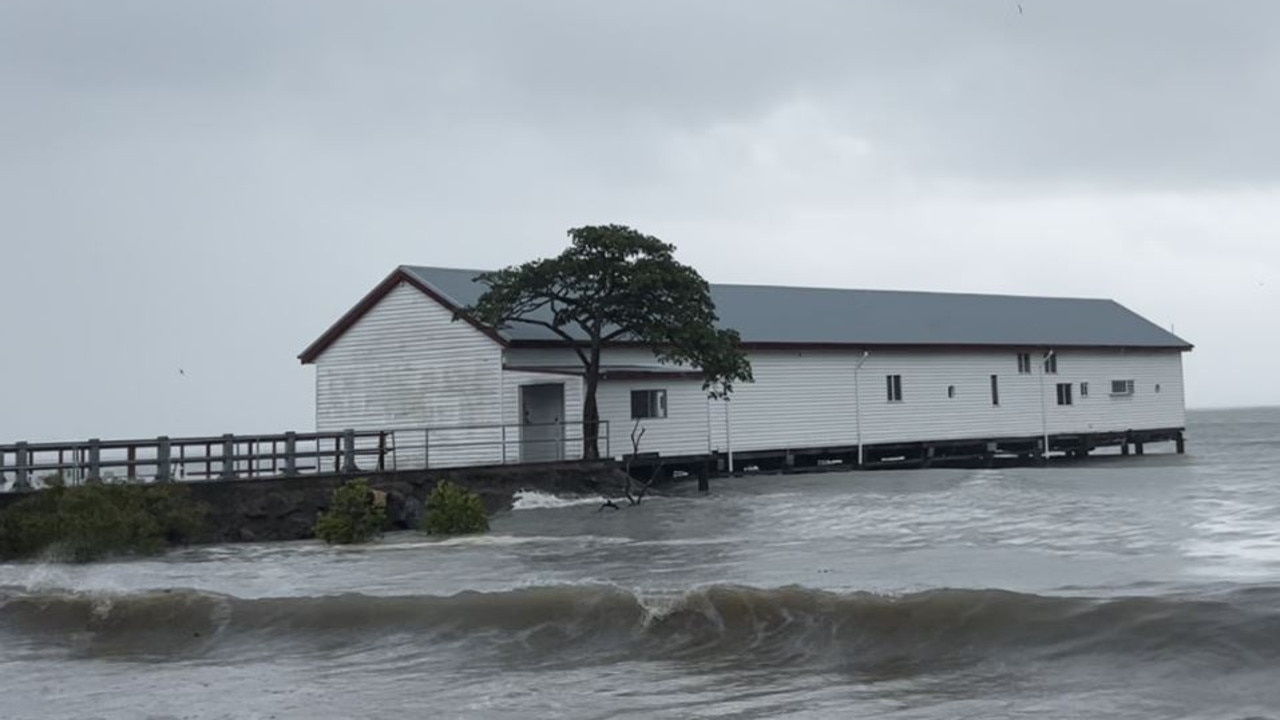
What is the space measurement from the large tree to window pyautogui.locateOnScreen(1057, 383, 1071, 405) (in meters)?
19.6

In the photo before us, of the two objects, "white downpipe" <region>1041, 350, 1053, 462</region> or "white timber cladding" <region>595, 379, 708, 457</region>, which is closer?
"white timber cladding" <region>595, 379, 708, 457</region>

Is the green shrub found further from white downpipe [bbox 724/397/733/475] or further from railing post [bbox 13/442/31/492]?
white downpipe [bbox 724/397/733/475]

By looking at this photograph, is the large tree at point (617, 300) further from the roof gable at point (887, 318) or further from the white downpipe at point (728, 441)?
the white downpipe at point (728, 441)

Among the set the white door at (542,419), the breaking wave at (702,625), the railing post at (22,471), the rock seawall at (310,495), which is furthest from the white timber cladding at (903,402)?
the breaking wave at (702,625)

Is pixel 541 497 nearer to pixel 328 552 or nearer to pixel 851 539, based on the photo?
pixel 328 552

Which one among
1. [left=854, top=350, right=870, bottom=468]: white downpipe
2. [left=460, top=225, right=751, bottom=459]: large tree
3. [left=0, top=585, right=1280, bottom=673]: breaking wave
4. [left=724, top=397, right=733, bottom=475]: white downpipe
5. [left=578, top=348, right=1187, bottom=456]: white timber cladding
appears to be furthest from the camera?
[left=854, top=350, right=870, bottom=468]: white downpipe

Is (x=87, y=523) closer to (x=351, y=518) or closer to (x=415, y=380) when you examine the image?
(x=351, y=518)

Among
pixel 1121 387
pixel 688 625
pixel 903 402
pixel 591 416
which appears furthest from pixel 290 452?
pixel 1121 387

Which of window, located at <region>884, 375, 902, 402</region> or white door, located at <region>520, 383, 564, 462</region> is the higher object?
window, located at <region>884, 375, 902, 402</region>

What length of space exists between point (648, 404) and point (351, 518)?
11781mm

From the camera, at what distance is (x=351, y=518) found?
98.2ft

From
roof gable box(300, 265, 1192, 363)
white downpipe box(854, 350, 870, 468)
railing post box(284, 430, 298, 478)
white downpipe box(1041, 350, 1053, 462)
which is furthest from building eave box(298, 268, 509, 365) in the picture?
white downpipe box(1041, 350, 1053, 462)

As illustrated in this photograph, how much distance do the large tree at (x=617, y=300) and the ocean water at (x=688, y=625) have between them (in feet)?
30.2

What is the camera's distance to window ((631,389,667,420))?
39.5m
